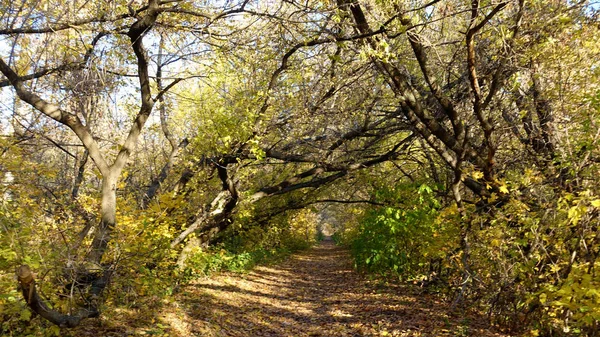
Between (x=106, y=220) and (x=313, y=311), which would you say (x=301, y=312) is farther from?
(x=106, y=220)

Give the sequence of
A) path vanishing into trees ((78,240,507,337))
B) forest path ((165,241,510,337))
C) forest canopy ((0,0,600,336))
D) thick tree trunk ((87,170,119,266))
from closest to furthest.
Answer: forest canopy ((0,0,600,336))
thick tree trunk ((87,170,119,266))
path vanishing into trees ((78,240,507,337))
forest path ((165,241,510,337))

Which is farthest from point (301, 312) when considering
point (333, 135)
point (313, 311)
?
point (333, 135)

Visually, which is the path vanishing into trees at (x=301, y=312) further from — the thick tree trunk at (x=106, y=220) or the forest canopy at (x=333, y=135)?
the thick tree trunk at (x=106, y=220)

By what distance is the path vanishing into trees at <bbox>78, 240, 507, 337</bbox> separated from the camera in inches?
237

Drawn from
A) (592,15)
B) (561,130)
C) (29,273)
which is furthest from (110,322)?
(592,15)

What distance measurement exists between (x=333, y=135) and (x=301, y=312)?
14.3ft

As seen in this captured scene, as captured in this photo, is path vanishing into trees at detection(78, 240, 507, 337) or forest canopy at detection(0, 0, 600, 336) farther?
path vanishing into trees at detection(78, 240, 507, 337)

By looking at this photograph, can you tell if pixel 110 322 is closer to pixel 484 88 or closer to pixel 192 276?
pixel 192 276

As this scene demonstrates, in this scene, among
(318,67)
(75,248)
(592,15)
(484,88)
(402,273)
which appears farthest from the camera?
(402,273)

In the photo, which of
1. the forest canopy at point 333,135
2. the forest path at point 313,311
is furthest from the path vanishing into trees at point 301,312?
the forest canopy at point 333,135

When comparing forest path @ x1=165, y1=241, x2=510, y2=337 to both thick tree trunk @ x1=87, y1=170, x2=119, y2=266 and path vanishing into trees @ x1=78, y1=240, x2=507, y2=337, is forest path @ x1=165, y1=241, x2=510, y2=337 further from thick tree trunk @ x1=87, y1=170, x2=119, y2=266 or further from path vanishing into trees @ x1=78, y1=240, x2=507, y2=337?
thick tree trunk @ x1=87, y1=170, x2=119, y2=266

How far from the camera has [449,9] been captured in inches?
255

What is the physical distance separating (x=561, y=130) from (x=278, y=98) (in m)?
5.55

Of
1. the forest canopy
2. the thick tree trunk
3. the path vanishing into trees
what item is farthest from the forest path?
the thick tree trunk
